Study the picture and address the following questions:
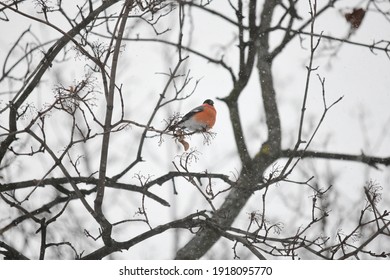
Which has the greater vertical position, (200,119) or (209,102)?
(209,102)

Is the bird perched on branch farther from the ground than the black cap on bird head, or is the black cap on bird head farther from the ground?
the black cap on bird head

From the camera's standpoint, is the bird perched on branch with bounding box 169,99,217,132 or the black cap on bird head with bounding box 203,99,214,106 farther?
the black cap on bird head with bounding box 203,99,214,106

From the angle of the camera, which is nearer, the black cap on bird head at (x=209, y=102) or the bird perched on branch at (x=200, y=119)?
the bird perched on branch at (x=200, y=119)

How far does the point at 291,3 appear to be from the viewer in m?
3.47

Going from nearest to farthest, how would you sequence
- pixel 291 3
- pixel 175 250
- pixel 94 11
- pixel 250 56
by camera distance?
pixel 94 11, pixel 175 250, pixel 291 3, pixel 250 56

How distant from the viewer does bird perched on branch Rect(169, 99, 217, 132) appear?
82.9 inches

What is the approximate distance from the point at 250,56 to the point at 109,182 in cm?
177

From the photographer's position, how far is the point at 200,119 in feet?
8.70

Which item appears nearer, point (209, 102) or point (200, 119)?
point (200, 119)

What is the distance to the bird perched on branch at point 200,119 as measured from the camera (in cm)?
211

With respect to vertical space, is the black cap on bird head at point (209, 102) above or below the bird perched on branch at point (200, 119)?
above

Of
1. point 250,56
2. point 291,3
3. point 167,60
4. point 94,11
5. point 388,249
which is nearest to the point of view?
point 94,11
